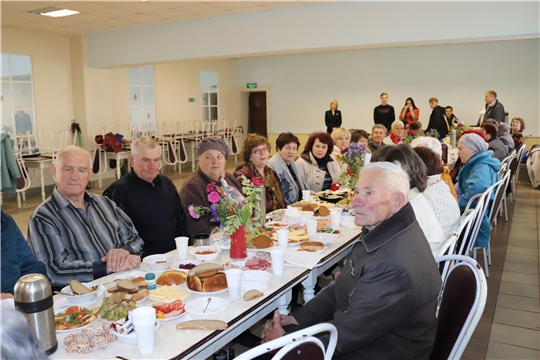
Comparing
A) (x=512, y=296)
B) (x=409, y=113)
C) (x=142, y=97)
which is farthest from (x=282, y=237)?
(x=409, y=113)

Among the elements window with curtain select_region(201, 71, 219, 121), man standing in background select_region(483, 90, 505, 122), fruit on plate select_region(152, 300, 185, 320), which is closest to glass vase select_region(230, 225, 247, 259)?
fruit on plate select_region(152, 300, 185, 320)

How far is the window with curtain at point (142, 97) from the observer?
10.8 m

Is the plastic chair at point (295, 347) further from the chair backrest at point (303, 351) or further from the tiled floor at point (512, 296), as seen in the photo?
the tiled floor at point (512, 296)

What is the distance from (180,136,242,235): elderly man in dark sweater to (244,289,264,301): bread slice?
1.24 m

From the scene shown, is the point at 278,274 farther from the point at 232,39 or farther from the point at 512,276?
the point at 232,39

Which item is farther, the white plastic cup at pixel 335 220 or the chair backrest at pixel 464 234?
the white plastic cup at pixel 335 220

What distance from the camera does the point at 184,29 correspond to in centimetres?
808

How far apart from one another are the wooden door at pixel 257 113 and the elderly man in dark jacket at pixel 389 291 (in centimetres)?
1332

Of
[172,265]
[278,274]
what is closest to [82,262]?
[172,265]

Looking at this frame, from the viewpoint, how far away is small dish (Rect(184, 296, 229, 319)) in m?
1.63

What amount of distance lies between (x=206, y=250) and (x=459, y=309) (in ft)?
4.18

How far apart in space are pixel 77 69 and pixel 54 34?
77 cm

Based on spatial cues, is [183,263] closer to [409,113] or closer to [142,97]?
[142,97]

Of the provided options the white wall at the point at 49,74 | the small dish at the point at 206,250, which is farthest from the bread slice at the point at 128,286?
the white wall at the point at 49,74
